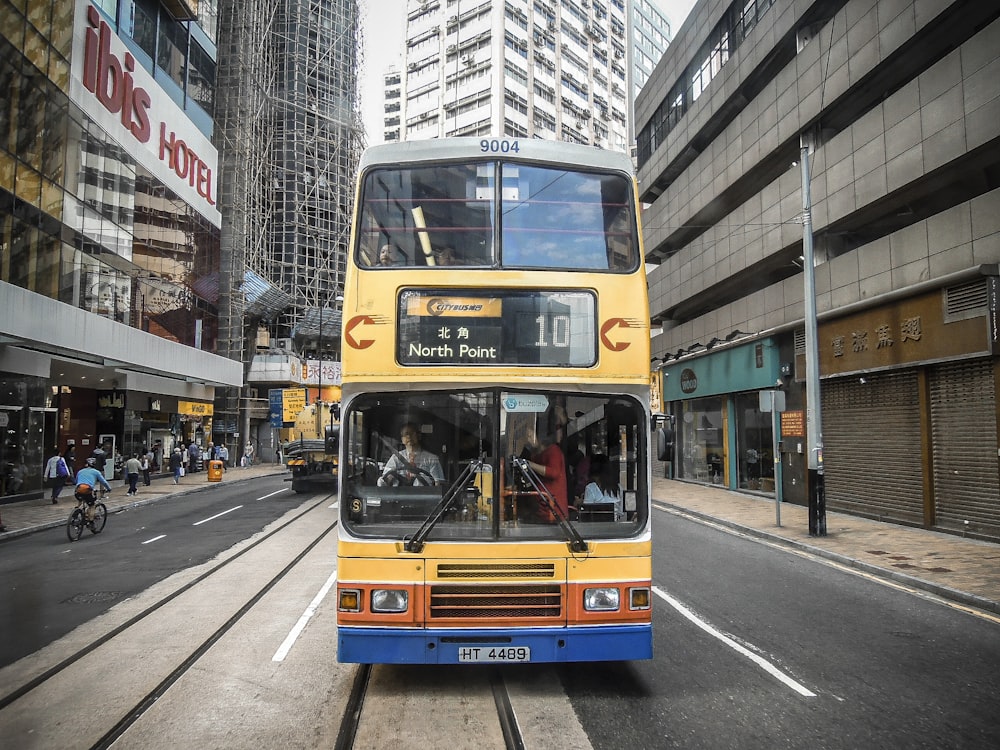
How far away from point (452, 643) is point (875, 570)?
24.7 feet

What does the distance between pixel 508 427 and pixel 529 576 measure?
1.05m

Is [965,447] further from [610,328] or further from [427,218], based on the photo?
[427,218]

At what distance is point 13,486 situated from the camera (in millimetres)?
20562

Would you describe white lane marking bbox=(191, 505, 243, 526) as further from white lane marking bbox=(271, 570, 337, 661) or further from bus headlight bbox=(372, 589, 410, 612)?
bus headlight bbox=(372, 589, 410, 612)

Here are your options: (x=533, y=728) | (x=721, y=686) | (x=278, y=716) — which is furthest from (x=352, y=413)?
(x=721, y=686)

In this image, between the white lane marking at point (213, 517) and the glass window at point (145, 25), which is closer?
the white lane marking at point (213, 517)

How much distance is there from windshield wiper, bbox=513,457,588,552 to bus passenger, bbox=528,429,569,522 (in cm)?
5

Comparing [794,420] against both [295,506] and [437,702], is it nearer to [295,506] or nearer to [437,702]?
[295,506]

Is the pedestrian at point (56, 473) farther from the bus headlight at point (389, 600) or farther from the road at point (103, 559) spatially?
the bus headlight at point (389, 600)

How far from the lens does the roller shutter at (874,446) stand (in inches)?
567

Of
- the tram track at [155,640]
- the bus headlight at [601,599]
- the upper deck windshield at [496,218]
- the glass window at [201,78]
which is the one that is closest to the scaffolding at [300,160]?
the glass window at [201,78]

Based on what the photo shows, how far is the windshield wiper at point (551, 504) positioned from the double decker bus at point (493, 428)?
0.01 metres

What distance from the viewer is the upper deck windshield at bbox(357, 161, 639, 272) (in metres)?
5.39

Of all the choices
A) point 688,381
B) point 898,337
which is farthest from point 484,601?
point 688,381
